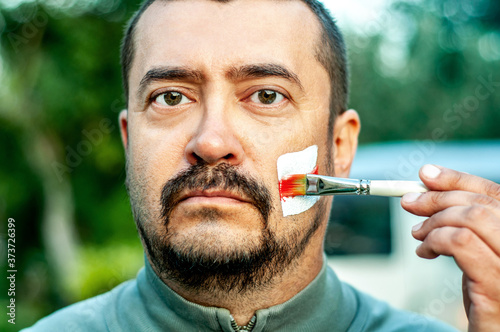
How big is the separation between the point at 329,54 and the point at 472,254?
1247mm

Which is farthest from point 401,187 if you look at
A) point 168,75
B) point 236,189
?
point 168,75

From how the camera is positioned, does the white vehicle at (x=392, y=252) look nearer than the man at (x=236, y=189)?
No

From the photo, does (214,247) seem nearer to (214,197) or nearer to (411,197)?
(214,197)

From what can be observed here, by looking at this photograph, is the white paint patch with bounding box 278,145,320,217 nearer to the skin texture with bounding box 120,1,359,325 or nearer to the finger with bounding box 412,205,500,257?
the skin texture with bounding box 120,1,359,325

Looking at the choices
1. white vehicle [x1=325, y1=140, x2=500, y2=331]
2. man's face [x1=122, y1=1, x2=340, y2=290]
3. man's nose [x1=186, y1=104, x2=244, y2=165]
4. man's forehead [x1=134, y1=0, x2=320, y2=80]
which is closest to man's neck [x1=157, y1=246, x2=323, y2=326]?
man's face [x1=122, y1=1, x2=340, y2=290]

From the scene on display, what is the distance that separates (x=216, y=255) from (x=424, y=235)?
77 centimetres

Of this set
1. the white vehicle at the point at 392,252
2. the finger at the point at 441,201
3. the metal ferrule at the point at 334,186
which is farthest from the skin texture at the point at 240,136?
the white vehicle at the point at 392,252

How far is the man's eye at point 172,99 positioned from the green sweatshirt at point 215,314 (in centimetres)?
74

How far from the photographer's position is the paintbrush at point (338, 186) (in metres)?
1.91

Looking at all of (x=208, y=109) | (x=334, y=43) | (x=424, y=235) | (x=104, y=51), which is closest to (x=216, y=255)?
(x=208, y=109)

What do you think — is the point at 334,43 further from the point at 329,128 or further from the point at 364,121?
the point at 364,121

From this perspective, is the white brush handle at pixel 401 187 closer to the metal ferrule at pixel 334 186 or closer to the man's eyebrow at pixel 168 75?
the metal ferrule at pixel 334 186

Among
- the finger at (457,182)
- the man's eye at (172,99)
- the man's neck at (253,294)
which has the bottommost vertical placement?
the man's neck at (253,294)

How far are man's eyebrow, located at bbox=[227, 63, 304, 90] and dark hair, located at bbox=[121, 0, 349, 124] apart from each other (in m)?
0.27
